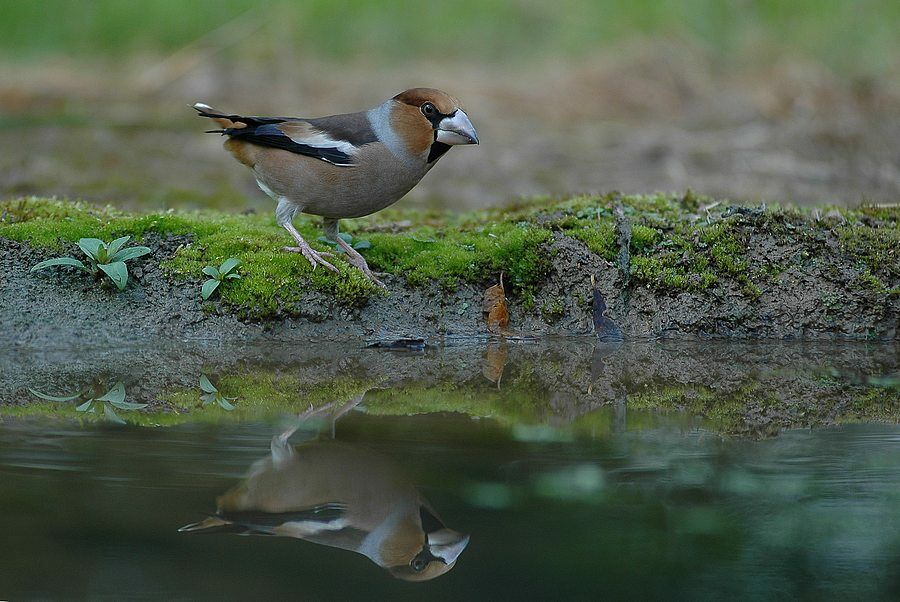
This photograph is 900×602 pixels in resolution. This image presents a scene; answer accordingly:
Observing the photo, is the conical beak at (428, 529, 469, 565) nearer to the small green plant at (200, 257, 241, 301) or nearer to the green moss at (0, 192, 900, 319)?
the green moss at (0, 192, 900, 319)

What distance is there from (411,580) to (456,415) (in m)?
1.49

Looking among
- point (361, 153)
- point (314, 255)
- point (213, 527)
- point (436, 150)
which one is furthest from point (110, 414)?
point (436, 150)

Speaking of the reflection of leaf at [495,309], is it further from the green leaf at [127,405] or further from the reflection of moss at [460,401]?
the green leaf at [127,405]

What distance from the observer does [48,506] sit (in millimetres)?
3033

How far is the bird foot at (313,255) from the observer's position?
5871 mm

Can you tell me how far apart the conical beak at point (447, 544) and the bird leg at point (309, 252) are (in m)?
3.08

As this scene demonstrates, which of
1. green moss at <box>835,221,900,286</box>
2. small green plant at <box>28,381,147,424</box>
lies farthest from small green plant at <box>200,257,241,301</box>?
green moss at <box>835,221,900,286</box>

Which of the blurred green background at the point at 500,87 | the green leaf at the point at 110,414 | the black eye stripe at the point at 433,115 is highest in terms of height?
the blurred green background at the point at 500,87

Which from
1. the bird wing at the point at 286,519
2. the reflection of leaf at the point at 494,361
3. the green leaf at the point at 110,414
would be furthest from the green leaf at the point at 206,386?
the bird wing at the point at 286,519

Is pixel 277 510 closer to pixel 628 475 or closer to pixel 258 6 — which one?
pixel 628 475

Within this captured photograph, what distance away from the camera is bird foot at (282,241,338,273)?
5871 mm

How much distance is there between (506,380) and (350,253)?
5.37 feet

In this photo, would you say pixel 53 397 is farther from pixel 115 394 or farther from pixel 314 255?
pixel 314 255

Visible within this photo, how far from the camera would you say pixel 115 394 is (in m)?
4.48
